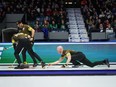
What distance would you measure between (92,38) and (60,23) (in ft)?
6.32

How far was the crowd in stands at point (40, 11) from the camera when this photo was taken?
16203 mm

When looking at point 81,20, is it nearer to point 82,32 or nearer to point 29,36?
point 82,32

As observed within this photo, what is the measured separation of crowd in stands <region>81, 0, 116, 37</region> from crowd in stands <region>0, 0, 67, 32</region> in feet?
4.49

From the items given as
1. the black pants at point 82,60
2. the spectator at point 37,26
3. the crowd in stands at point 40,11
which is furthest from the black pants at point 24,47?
the spectator at point 37,26

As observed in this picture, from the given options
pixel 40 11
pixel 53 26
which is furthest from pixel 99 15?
pixel 40 11

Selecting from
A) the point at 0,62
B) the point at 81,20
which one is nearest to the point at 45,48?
the point at 0,62

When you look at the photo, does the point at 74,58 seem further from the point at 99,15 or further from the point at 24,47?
the point at 99,15

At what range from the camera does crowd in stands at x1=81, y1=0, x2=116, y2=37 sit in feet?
53.7

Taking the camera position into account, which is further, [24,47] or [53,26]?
[53,26]

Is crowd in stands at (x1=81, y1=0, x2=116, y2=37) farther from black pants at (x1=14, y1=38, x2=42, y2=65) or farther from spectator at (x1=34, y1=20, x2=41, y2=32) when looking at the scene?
black pants at (x1=14, y1=38, x2=42, y2=65)

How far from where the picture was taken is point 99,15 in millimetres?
17844

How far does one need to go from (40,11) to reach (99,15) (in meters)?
3.34

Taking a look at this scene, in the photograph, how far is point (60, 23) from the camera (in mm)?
16453

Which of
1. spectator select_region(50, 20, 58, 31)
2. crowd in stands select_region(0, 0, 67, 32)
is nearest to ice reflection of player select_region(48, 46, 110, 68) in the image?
crowd in stands select_region(0, 0, 67, 32)
